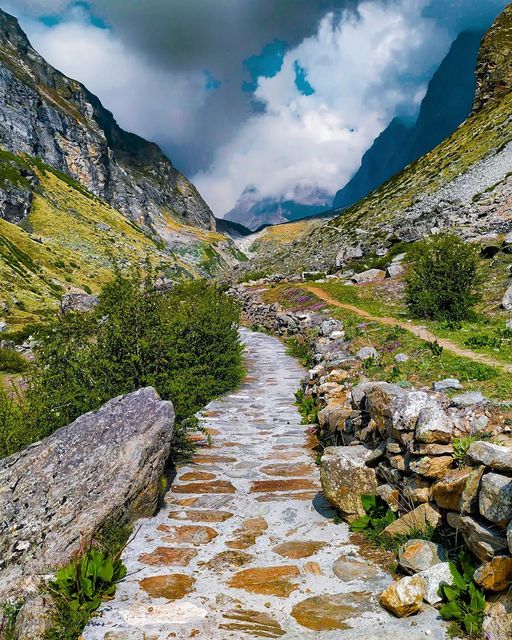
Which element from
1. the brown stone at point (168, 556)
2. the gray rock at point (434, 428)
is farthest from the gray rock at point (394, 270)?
the brown stone at point (168, 556)

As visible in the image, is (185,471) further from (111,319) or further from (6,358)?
(6,358)

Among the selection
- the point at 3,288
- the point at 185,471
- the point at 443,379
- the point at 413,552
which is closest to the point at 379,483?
the point at 413,552

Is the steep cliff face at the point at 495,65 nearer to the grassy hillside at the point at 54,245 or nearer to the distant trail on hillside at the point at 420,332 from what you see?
the grassy hillside at the point at 54,245

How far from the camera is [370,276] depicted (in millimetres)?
30812

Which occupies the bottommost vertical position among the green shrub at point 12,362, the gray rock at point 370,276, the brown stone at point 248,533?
the brown stone at point 248,533

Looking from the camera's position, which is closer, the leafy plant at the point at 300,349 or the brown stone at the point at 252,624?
the brown stone at the point at 252,624

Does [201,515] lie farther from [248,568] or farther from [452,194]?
[452,194]

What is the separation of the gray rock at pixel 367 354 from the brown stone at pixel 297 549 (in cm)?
586

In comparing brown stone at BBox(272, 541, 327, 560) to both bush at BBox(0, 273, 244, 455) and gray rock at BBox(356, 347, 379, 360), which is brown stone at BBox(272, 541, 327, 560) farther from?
gray rock at BBox(356, 347, 379, 360)

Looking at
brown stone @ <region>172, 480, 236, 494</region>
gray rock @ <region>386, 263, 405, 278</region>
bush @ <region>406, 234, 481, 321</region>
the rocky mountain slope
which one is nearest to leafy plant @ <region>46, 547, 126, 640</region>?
brown stone @ <region>172, 480, 236, 494</region>

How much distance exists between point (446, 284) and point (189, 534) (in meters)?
14.2

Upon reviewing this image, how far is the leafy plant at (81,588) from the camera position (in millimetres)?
3781

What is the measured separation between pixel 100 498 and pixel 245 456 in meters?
3.57

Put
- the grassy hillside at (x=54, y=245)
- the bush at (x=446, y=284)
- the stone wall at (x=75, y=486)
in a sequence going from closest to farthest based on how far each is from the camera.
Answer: the stone wall at (x=75, y=486) < the bush at (x=446, y=284) < the grassy hillside at (x=54, y=245)
